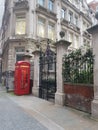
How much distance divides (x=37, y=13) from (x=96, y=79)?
52.5ft

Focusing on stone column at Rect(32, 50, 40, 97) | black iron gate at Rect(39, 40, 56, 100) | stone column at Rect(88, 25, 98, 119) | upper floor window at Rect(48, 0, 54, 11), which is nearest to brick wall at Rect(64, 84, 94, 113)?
stone column at Rect(88, 25, 98, 119)

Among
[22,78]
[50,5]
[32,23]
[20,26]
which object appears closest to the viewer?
[22,78]

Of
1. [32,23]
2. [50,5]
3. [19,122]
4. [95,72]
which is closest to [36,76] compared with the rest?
[95,72]

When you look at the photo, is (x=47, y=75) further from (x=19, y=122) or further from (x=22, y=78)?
(x=19, y=122)

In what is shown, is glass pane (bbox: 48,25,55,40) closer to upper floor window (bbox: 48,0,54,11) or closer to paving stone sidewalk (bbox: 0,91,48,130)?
upper floor window (bbox: 48,0,54,11)

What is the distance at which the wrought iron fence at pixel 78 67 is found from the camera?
8.12 m

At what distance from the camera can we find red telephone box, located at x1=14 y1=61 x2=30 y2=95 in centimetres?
1422

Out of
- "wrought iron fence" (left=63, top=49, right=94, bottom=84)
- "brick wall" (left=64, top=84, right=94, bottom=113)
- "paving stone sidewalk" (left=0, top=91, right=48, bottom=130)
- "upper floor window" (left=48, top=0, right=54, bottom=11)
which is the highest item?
"upper floor window" (left=48, top=0, right=54, bottom=11)

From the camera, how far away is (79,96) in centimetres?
838

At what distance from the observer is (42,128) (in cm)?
602

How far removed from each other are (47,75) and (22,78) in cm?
238

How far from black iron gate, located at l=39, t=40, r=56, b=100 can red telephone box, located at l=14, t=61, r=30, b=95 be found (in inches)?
54.6

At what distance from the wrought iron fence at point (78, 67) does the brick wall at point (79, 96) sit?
32 centimetres

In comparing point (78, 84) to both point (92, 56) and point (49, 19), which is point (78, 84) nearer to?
point (92, 56)
